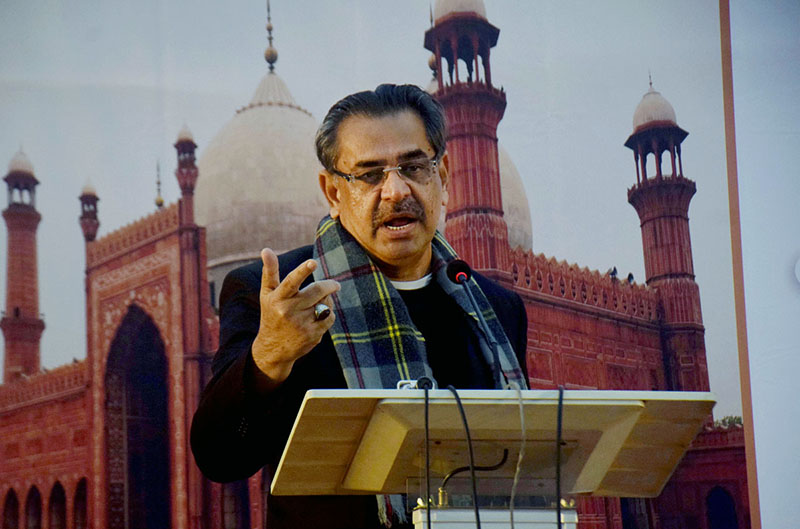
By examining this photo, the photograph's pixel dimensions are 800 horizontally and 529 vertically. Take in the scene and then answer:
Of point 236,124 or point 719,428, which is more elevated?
point 236,124

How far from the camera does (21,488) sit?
470 cm

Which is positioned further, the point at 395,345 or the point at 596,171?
the point at 596,171

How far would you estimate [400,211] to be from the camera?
1.80 m

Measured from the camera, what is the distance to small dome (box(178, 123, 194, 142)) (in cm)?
463

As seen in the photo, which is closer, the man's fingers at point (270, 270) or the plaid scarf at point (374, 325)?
the man's fingers at point (270, 270)

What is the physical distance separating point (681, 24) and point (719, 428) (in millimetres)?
1836

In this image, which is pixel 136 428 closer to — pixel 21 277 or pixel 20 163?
pixel 21 277

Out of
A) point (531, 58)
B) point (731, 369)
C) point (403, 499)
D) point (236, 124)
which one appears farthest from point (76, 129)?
point (403, 499)

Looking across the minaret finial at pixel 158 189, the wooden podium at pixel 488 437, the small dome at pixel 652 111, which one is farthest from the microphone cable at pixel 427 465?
the minaret finial at pixel 158 189

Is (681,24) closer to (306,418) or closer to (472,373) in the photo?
(472,373)

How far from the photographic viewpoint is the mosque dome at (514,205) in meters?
4.48

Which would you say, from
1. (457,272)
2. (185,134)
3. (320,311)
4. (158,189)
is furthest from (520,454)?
(158,189)

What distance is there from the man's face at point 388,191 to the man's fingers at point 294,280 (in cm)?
52

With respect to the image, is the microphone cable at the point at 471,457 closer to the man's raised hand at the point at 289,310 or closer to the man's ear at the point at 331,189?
the man's raised hand at the point at 289,310
